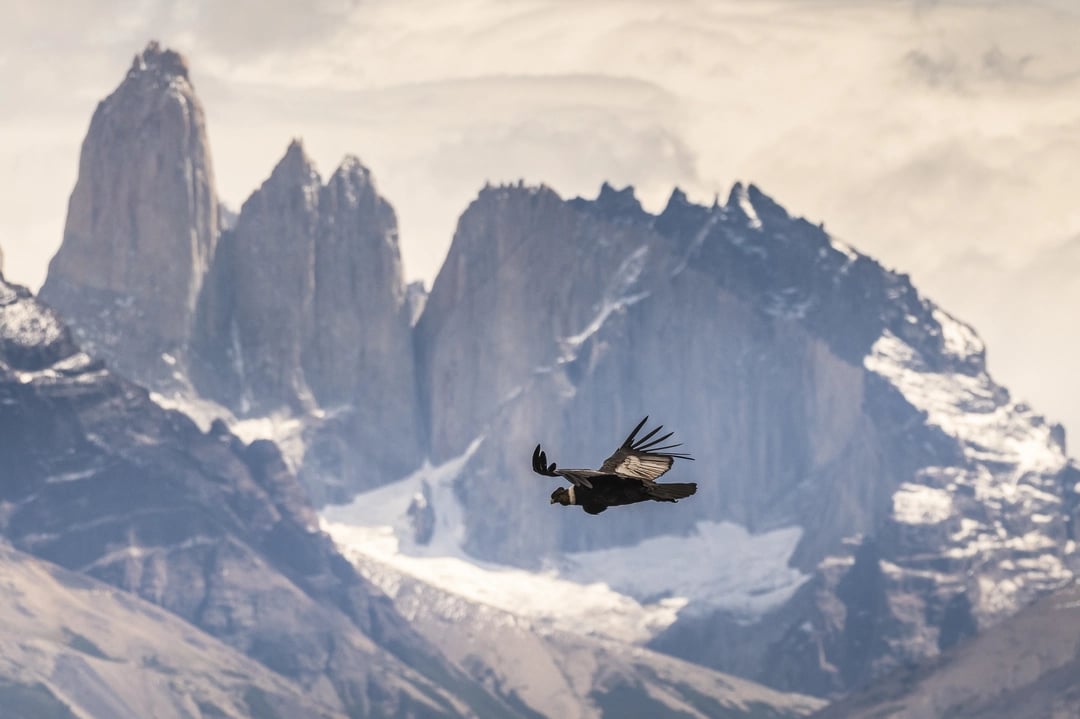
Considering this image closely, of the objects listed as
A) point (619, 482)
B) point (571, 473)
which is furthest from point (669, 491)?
point (571, 473)

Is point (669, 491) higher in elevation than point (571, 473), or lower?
lower

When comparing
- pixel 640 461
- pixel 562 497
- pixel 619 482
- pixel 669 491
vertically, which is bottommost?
pixel 562 497

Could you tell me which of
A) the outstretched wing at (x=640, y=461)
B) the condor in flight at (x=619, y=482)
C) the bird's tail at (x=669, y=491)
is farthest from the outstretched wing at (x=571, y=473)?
the bird's tail at (x=669, y=491)

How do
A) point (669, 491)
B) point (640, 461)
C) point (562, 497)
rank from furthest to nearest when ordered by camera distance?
point (562, 497) < point (640, 461) < point (669, 491)

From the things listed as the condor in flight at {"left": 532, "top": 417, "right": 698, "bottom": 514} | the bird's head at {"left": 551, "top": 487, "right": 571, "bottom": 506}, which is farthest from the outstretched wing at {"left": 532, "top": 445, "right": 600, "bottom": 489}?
the bird's head at {"left": 551, "top": 487, "right": 571, "bottom": 506}

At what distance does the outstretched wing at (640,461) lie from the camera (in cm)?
9550

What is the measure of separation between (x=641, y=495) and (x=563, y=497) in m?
3.15

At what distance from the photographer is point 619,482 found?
95.5m

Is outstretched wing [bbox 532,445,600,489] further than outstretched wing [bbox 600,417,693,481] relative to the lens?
No

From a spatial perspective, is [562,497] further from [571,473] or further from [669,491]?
[669,491]

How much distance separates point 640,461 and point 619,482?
5.40 feet

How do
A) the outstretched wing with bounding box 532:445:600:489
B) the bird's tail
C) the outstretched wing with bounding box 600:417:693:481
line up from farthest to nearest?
the outstretched wing with bounding box 600:417:693:481 < the outstretched wing with bounding box 532:445:600:489 < the bird's tail

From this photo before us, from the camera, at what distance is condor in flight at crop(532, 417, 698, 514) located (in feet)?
312

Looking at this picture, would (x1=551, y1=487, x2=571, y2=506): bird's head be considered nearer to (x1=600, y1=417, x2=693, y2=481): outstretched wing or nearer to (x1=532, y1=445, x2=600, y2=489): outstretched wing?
(x1=532, y1=445, x2=600, y2=489): outstretched wing
